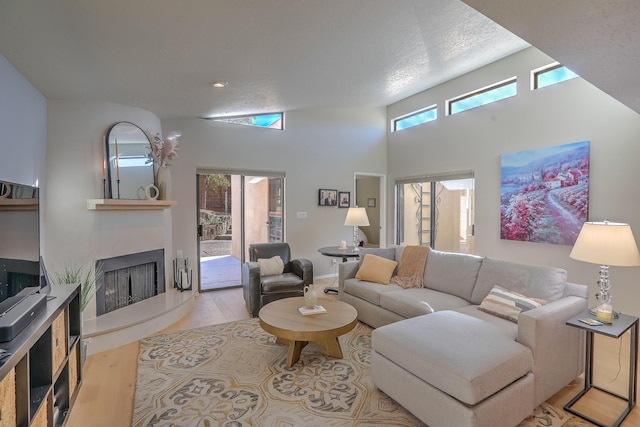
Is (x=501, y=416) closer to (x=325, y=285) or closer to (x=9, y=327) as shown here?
(x=9, y=327)

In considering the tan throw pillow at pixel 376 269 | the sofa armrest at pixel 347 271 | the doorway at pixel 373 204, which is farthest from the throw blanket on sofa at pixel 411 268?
the doorway at pixel 373 204

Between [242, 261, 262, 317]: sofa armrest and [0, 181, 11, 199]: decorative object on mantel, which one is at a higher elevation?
[0, 181, 11, 199]: decorative object on mantel

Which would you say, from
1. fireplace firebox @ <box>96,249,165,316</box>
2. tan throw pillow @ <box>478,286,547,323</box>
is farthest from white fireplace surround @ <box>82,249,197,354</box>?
tan throw pillow @ <box>478,286,547,323</box>

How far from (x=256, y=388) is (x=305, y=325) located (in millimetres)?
565

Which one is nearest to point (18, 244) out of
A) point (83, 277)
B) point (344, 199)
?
point (83, 277)

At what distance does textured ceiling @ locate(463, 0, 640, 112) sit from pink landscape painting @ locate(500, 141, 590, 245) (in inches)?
87.2

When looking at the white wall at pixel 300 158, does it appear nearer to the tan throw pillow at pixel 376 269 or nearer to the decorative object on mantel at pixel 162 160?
the decorative object on mantel at pixel 162 160

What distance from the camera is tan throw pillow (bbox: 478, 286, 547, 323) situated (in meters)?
2.45

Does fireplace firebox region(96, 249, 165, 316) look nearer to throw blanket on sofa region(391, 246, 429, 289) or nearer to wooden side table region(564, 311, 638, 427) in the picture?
throw blanket on sofa region(391, 246, 429, 289)

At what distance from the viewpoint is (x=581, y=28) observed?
1.40 meters

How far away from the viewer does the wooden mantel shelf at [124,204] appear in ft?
10.6

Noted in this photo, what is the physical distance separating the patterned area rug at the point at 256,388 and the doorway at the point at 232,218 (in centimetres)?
202

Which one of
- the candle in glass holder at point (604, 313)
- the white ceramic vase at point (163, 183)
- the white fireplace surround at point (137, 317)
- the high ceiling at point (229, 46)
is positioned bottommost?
the white fireplace surround at point (137, 317)

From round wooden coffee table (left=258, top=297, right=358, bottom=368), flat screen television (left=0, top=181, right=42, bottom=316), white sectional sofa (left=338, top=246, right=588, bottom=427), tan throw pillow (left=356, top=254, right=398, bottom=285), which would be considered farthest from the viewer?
tan throw pillow (left=356, top=254, right=398, bottom=285)
